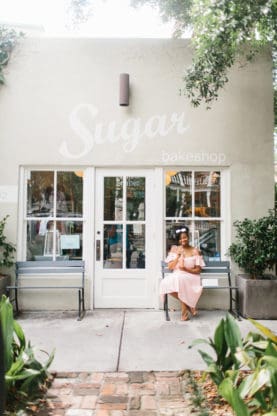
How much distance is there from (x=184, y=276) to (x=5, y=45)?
4.91 metres

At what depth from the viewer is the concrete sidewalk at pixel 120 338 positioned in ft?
13.5

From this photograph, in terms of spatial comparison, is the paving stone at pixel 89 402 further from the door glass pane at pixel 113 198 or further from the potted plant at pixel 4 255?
the door glass pane at pixel 113 198

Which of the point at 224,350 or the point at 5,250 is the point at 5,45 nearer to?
the point at 5,250

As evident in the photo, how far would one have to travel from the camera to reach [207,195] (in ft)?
21.6

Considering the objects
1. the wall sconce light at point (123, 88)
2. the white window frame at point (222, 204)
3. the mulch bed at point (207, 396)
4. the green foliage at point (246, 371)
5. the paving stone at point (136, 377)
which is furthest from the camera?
the white window frame at point (222, 204)

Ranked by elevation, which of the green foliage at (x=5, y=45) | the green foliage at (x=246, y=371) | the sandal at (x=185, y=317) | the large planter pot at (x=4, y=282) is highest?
the green foliage at (x=5, y=45)

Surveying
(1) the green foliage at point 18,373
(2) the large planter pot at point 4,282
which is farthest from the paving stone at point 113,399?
(2) the large planter pot at point 4,282

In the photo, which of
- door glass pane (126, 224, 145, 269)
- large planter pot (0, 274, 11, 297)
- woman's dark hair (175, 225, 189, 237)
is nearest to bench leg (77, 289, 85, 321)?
door glass pane (126, 224, 145, 269)

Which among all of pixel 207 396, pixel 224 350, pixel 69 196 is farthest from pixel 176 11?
pixel 207 396

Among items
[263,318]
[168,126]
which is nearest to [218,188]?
[168,126]

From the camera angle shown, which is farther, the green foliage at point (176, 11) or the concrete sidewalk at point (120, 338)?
the green foliage at point (176, 11)

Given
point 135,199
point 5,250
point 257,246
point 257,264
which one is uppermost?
point 135,199

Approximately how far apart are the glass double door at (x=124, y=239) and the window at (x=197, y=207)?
369 mm

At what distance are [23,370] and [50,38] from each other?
5.45 meters
